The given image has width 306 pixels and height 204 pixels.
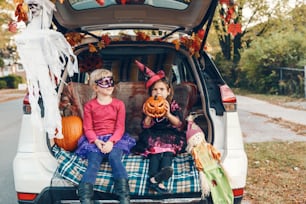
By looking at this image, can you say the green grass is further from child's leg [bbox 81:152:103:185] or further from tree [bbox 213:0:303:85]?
tree [bbox 213:0:303:85]

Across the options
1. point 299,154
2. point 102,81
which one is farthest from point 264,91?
point 102,81

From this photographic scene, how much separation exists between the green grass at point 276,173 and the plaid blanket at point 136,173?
1.30 m

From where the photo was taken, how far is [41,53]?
3041 mm

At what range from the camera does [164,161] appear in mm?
3557

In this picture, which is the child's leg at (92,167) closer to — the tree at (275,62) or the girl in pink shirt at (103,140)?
the girl in pink shirt at (103,140)

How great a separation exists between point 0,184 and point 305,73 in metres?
12.9

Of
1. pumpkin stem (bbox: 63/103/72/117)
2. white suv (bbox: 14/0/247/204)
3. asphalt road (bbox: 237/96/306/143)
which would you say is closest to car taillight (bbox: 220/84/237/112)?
white suv (bbox: 14/0/247/204)

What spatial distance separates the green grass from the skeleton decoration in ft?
8.14

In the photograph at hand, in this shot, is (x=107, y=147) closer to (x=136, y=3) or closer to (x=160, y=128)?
(x=160, y=128)

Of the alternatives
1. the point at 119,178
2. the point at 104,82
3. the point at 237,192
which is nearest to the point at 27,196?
the point at 119,178

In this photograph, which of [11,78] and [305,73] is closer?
[305,73]

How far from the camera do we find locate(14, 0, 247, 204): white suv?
3357mm

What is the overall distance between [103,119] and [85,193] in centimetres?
86

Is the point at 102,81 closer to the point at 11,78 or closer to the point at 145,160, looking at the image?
the point at 145,160
